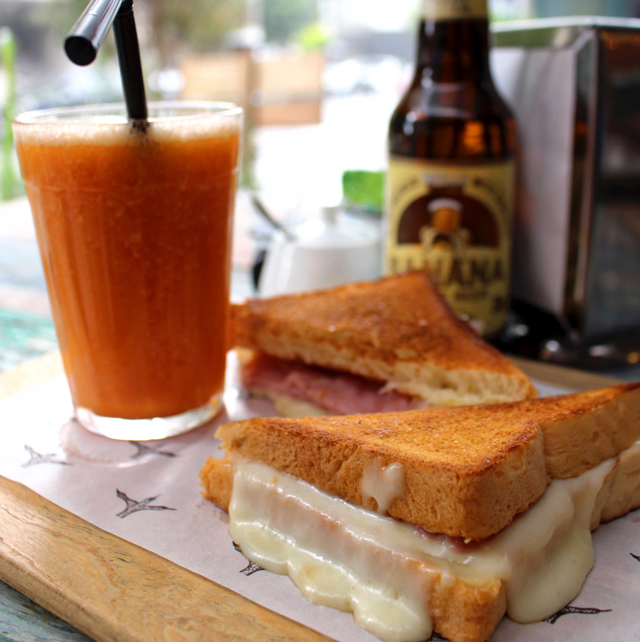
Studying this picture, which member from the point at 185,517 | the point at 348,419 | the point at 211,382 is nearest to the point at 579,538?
the point at 348,419

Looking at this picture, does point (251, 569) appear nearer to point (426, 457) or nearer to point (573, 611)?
point (426, 457)

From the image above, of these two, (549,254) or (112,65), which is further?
(112,65)

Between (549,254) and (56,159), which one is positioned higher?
(56,159)

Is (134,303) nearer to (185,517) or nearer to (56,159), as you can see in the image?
(56,159)

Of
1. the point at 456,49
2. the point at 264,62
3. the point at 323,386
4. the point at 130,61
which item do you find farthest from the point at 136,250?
the point at 264,62

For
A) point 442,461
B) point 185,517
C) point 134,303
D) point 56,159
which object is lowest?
point 185,517

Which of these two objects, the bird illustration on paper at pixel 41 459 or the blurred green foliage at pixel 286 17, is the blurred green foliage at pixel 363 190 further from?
the blurred green foliage at pixel 286 17

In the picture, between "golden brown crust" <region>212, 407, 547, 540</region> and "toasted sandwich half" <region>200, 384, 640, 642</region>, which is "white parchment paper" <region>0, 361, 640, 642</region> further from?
"golden brown crust" <region>212, 407, 547, 540</region>
